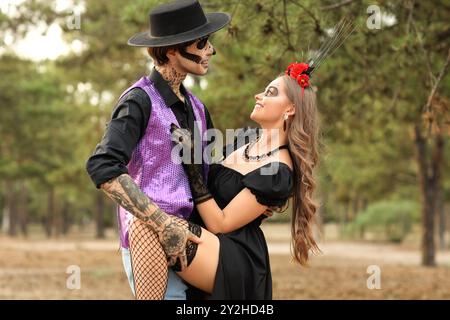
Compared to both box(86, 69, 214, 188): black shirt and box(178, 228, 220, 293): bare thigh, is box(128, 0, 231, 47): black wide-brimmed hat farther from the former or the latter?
box(178, 228, 220, 293): bare thigh

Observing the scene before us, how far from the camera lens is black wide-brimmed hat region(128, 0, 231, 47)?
9.73 feet

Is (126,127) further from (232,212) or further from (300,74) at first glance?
(300,74)

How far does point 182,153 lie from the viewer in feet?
9.22

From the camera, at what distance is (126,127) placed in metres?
2.71

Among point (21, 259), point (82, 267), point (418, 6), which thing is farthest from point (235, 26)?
point (21, 259)

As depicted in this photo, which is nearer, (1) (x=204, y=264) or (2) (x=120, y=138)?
(2) (x=120, y=138)

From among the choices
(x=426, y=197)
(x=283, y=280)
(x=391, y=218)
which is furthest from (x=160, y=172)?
(x=391, y=218)

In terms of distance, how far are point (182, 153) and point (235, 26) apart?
9.37 ft

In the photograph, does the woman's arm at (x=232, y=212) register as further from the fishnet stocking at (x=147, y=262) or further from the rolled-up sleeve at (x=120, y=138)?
the rolled-up sleeve at (x=120, y=138)

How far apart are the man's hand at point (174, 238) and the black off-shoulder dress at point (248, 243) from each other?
0.20 metres

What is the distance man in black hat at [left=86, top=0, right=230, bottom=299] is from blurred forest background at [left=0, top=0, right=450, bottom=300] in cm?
80

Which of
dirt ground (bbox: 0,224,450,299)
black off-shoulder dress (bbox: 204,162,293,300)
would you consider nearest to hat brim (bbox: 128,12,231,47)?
black off-shoulder dress (bbox: 204,162,293,300)

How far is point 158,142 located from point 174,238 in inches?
16.0

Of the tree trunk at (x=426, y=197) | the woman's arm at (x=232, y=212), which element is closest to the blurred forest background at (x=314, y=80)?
the tree trunk at (x=426, y=197)
